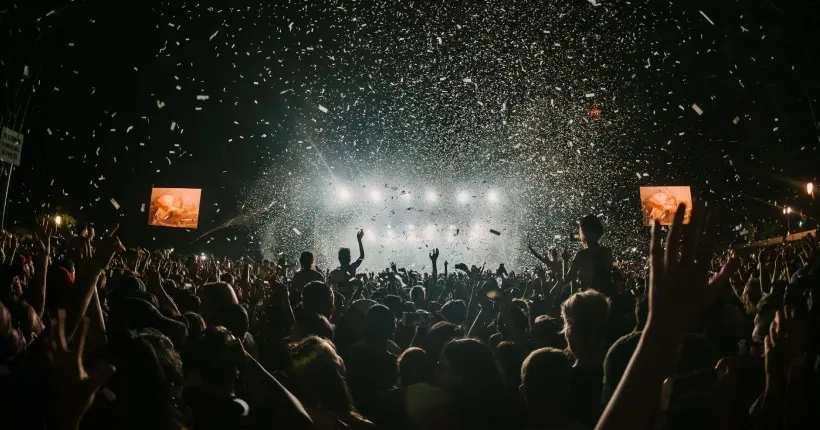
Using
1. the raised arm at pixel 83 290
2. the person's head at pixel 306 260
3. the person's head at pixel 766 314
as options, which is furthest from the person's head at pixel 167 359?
the person's head at pixel 306 260

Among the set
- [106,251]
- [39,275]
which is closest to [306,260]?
[39,275]

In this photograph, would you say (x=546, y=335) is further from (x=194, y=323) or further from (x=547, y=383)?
(x=194, y=323)

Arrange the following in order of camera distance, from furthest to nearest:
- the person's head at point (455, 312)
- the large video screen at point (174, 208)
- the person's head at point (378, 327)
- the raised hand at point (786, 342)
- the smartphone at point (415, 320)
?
the large video screen at point (174, 208), the person's head at point (455, 312), the smartphone at point (415, 320), the person's head at point (378, 327), the raised hand at point (786, 342)

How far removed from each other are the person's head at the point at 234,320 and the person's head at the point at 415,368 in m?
1.12

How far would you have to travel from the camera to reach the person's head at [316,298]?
4.44 metres

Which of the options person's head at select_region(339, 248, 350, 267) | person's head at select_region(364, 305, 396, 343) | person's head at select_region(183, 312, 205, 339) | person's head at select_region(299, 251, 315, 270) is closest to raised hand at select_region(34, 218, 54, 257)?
person's head at select_region(183, 312, 205, 339)

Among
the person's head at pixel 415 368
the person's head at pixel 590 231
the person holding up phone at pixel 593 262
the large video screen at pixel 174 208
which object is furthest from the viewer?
the large video screen at pixel 174 208

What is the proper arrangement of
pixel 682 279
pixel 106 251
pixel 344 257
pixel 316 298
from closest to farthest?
pixel 682 279
pixel 106 251
pixel 316 298
pixel 344 257

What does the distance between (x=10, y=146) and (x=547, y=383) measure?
38.0 ft

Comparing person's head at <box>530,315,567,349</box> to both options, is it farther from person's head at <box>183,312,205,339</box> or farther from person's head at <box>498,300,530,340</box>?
person's head at <box>183,312,205,339</box>

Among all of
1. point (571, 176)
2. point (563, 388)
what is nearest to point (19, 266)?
point (563, 388)

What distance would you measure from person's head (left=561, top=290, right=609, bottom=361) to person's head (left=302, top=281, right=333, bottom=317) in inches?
79.4

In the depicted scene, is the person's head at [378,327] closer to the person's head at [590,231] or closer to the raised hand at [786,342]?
the raised hand at [786,342]

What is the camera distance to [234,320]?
A: 3576mm
